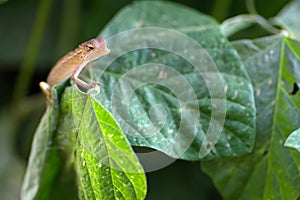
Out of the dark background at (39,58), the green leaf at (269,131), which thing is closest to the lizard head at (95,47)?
the green leaf at (269,131)

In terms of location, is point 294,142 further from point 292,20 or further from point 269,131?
point 292,20

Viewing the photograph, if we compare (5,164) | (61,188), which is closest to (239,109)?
(61,188)

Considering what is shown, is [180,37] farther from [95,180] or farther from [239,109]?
[95,180]

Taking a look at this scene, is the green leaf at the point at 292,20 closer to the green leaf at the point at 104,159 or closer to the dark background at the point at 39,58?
the dark background at the point at 39,58

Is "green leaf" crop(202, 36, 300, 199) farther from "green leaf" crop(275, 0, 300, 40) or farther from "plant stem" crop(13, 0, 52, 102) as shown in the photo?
"plant stem" crop(13, 0, 52, 102)

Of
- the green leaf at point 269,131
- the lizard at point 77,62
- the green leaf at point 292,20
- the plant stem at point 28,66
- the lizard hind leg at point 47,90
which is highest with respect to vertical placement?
the plant stem at point 28,66
